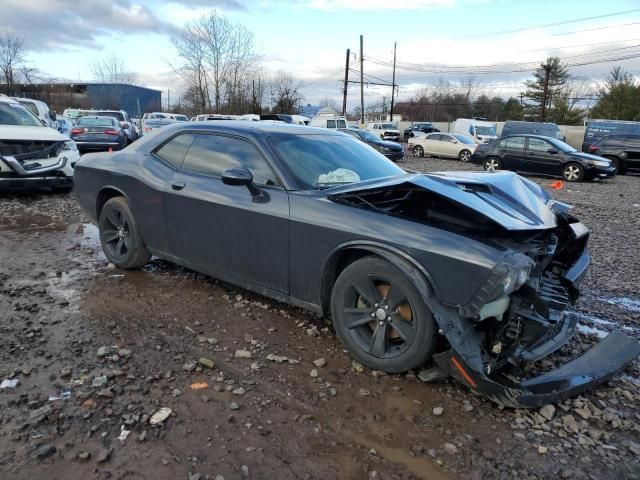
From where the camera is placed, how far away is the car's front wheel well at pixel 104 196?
195 inches

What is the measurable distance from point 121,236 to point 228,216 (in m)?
1.69

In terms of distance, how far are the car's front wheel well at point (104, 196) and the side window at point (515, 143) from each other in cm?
1526

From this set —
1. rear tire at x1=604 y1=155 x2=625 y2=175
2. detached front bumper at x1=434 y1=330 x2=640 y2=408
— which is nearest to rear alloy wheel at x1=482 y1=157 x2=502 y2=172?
rear tire at x1=604 y1=155 x2=625 y2=175

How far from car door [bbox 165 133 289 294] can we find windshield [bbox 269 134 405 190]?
0.63 feet

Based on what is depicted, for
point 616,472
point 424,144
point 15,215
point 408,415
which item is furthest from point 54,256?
point 424,144

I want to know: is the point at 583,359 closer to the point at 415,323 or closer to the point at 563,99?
the point at 415,323

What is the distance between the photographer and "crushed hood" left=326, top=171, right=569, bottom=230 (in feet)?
9.71

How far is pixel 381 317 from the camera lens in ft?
9.96

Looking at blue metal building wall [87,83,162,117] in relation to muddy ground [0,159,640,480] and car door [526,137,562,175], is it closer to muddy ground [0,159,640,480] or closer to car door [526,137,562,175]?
car door [526,137,562,175]

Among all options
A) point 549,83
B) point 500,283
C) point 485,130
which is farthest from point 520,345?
point 549,83

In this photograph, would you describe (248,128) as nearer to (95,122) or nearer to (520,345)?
(520,345)

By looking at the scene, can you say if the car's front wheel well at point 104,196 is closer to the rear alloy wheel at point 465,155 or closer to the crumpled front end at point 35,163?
the crumpled front end at point 35,163

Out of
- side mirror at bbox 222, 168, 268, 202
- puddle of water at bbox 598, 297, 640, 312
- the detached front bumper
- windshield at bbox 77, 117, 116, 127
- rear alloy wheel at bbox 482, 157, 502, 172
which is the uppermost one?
windshield at bbox 77, 117, 116, 127

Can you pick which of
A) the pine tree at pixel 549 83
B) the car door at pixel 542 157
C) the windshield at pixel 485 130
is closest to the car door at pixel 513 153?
the car door at pixel 542 157
